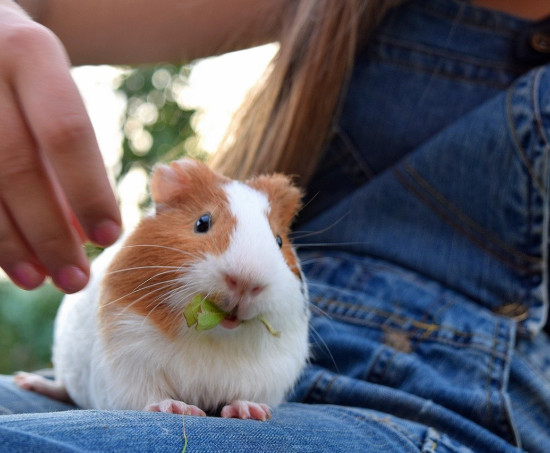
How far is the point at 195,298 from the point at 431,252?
85 centimetres

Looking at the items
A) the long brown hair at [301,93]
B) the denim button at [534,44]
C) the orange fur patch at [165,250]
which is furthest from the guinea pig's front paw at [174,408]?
the denim button at [534,44]

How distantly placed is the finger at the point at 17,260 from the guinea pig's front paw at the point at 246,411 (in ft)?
1.20

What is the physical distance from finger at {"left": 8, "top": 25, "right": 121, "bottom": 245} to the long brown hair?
85 centimetres

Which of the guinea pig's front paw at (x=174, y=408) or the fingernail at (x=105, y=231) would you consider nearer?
the fingernail at (x=105, y=231)

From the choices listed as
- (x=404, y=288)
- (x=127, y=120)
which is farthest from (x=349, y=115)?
(x=127, y=120)

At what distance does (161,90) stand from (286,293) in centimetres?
328

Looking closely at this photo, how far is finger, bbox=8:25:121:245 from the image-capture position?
733 mm

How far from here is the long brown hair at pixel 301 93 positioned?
1648 mm

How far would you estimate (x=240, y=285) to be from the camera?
3.00ft

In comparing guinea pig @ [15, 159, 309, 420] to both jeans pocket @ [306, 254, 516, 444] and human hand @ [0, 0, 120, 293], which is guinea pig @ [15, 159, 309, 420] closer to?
human hand @ [0, 0, 120, 293]

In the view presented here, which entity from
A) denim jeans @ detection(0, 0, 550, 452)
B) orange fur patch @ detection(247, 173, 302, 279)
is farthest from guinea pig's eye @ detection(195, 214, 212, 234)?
denim jeans @ detection(0, 0, 550, 452)

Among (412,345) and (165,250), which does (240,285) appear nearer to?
(165,250)

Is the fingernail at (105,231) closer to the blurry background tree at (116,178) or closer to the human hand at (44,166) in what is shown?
the human hand at (44,166)

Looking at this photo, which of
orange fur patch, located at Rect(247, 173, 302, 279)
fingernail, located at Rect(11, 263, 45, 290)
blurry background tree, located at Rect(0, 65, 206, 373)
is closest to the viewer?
fingernail, located at Rect(11, 263, 45, 290)
